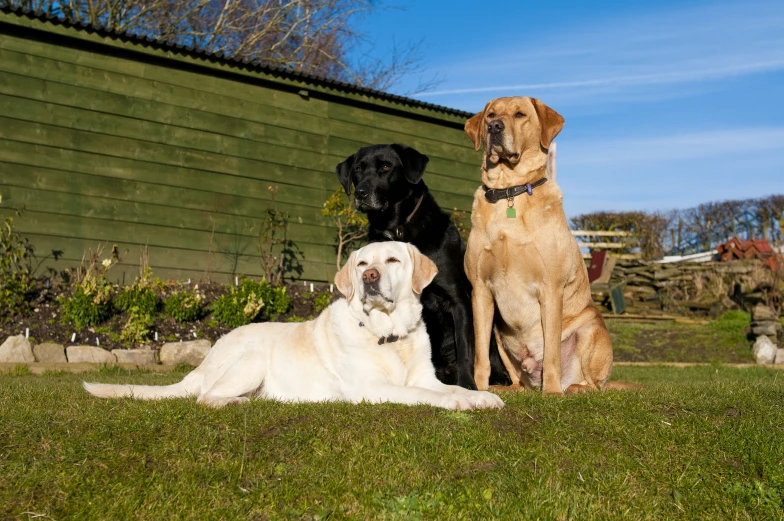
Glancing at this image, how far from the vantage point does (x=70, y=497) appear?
2859 millimetres

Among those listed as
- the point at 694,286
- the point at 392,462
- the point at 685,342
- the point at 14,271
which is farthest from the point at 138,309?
the point at 694,286

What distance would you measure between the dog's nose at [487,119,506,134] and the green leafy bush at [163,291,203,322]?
5.91 metres

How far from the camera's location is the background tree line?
75.2 ft

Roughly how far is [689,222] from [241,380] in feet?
79.3

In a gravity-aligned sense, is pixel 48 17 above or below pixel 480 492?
above

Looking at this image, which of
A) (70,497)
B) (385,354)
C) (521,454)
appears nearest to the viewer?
(70,497)

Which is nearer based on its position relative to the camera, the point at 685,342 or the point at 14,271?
the point at 14,271

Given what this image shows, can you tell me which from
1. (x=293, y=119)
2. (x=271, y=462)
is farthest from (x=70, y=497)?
(x=293, y=119)

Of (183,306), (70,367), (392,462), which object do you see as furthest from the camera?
(183,306)

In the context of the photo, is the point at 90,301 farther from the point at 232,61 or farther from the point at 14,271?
the point at 232,61

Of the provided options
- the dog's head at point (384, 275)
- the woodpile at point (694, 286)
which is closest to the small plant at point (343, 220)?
the woodpile at point (694, 286)

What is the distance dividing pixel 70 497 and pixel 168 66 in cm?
980

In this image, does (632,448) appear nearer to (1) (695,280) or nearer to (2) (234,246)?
(2) (234,246)

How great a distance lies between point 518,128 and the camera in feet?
17.2
